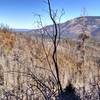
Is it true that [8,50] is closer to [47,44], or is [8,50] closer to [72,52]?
[47,44]

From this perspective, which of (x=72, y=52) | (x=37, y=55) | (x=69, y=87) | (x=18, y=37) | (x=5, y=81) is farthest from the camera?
(x=72, y=52)

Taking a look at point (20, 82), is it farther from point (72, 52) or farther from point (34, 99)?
Answer: point (72, 52)

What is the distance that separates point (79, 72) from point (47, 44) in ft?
9.00

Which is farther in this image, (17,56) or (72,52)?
(72,52)

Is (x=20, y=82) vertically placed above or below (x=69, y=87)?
below

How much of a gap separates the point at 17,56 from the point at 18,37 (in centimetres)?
362

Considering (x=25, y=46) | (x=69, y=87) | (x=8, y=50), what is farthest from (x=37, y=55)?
(x=69, y=87)

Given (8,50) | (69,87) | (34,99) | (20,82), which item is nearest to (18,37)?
(8,50)

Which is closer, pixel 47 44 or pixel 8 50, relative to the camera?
pixel 8 50

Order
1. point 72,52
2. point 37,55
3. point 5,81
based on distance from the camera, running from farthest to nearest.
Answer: point 72,52, point 37,55, point 5,81

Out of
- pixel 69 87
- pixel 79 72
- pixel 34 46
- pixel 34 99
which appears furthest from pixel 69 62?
pixel 69 87

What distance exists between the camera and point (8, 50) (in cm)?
1880

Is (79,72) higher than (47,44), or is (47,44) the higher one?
(47,44)

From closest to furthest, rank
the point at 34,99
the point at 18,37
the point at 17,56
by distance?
the point at 34,99 < the point at 17,56 < the point at 18,37
